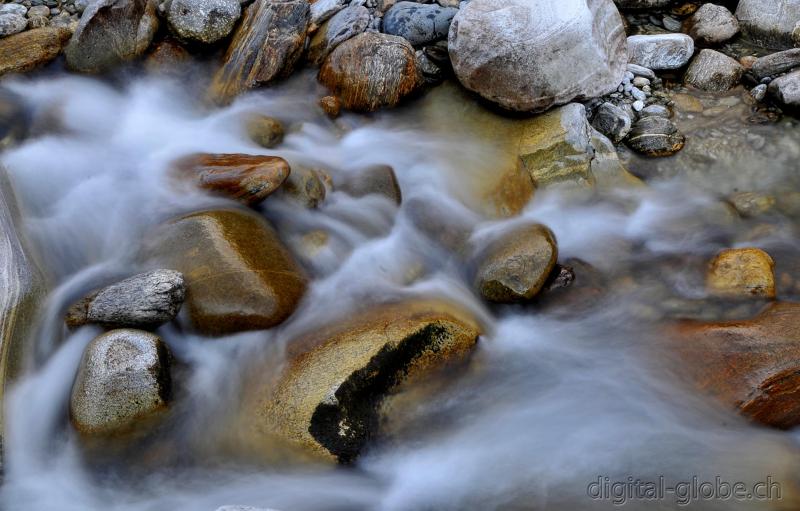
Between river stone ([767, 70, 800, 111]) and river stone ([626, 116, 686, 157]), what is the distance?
1.00 meters

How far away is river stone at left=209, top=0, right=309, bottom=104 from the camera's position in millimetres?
6027

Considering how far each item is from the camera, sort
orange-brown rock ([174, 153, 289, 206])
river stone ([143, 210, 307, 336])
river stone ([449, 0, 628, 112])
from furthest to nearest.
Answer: river stone ([449, 0, 628, 112]), orange-brown rock ([174, 153, 289, 206]), river stone ([143, 210, 307, 336])

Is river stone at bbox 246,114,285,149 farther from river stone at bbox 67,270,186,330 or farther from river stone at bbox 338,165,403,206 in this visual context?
river stone at bbox 67,270,186,330

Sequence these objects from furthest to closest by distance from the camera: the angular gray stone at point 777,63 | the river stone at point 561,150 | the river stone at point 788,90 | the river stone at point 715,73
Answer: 1. the river stone at point 715,73
2. the angular gray stone at point 777,63
3. the river stone at point 788,90
4. the river stone at point 561,150

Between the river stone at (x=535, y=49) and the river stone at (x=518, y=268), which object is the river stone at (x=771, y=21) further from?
the river stone at (x=518, y=268)

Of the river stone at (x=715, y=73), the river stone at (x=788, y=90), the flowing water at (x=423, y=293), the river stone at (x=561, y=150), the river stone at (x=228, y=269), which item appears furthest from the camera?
the river stone at (x=715, y=73)

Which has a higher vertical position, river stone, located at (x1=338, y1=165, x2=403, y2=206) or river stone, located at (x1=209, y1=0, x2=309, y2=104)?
river stone, located at (x1=209, y1=0, x2=309, y2=104)

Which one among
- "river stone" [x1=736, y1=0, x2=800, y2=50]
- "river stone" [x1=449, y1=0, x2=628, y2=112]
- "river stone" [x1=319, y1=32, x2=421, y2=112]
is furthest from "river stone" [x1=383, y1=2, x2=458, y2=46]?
"river stone" [x1=736, y1=0, x2=800, y2=50]

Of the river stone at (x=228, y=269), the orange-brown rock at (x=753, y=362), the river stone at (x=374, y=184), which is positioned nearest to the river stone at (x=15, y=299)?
the river stone at (x=228, y=269)

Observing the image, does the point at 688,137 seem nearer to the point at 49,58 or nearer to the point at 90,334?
the point at 90,334

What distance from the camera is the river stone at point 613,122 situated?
575cm

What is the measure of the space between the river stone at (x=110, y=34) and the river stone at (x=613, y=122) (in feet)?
14.9

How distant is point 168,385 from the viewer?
3.90m

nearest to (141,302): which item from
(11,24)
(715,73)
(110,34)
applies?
(110,34)
